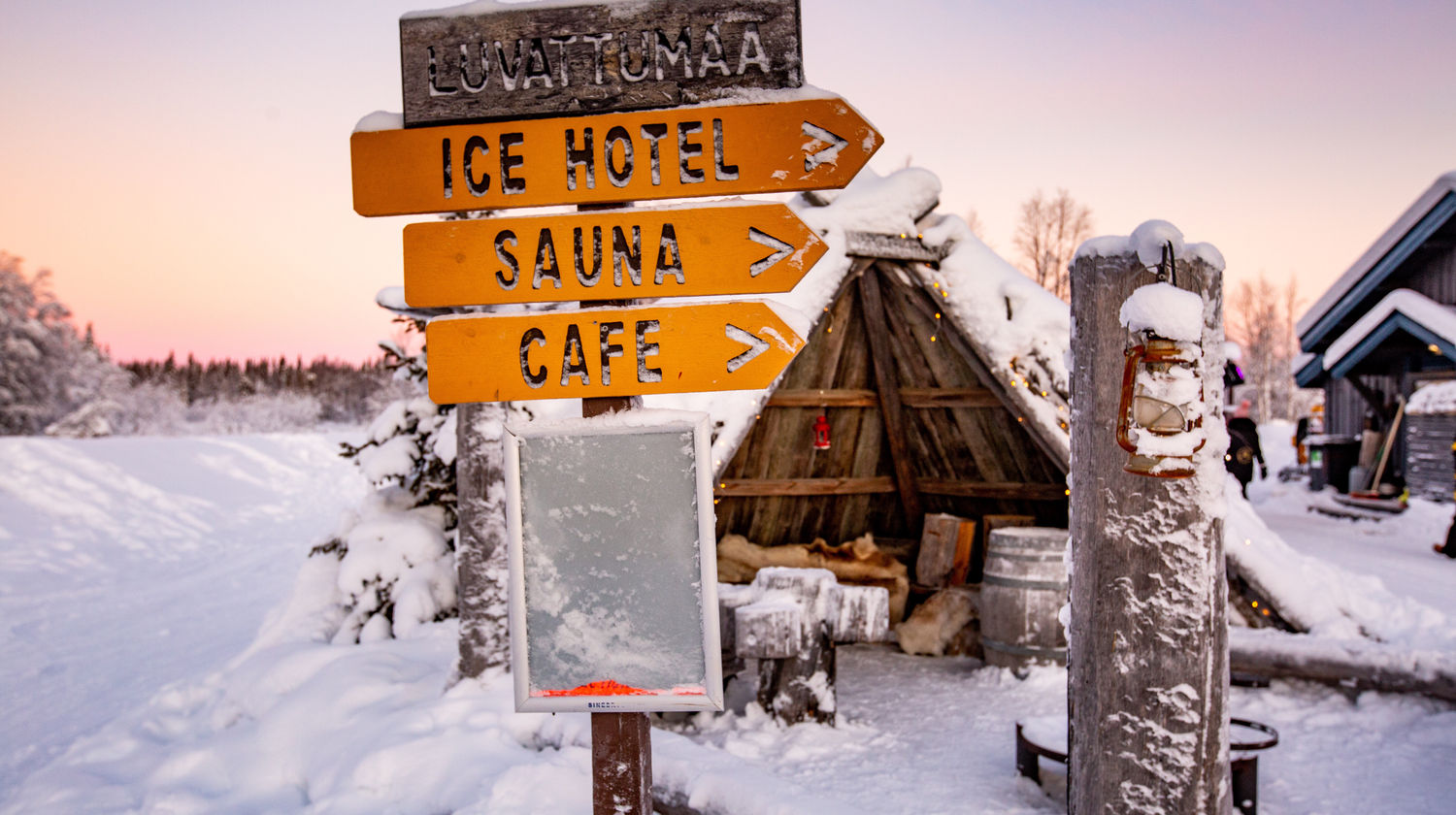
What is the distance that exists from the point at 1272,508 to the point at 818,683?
604 inches

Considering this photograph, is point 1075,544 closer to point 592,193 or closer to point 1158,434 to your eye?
point 1158,434

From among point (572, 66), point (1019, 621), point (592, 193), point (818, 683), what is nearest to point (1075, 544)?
point (592, 193)

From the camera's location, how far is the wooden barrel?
19.3 ft

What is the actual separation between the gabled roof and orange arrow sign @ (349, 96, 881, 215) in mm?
14595

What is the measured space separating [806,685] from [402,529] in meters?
3.71

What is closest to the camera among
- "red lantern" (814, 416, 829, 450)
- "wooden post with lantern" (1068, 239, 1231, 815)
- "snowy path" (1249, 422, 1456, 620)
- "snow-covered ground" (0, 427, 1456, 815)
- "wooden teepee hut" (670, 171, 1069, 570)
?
"wooden post with lantern" (1068, 239, 1231, 815)

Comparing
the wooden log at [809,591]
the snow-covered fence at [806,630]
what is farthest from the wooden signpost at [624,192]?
the wooden log at [809,591]

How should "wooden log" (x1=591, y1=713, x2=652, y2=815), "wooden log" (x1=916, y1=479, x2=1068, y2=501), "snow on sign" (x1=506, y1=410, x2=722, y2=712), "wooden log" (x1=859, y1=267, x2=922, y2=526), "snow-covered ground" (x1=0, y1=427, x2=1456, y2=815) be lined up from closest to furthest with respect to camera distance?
"snow on sign" (x1=506, y1=410, x2=722, y2=712) → "wooden log" (x1=591, y1=713, x2=652, y2=815) → "snow-covered ground" (x1=0, y1=427, x2=1456, y2=815) → "wooden log" (x1=859, y1=267, x2=922, y2=526) → "wooden log" (x1=916, y1=479, x2=1068, y2=501)

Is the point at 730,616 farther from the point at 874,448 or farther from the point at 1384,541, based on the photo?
the point at 1384,541

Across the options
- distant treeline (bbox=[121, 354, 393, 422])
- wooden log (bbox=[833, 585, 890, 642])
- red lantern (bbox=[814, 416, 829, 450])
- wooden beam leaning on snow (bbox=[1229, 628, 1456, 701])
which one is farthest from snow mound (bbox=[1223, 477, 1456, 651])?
distant treeline (bbox=[121, 354, 393, 422])

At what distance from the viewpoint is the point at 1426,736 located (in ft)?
15.6

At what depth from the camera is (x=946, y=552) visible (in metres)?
7.52

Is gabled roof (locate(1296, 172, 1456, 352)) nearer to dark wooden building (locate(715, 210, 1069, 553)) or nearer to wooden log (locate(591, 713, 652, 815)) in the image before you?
dark wooden building (locate(715, 210, 1069, 553))

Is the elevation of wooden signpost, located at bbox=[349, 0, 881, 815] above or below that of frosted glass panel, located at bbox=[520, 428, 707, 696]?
above
